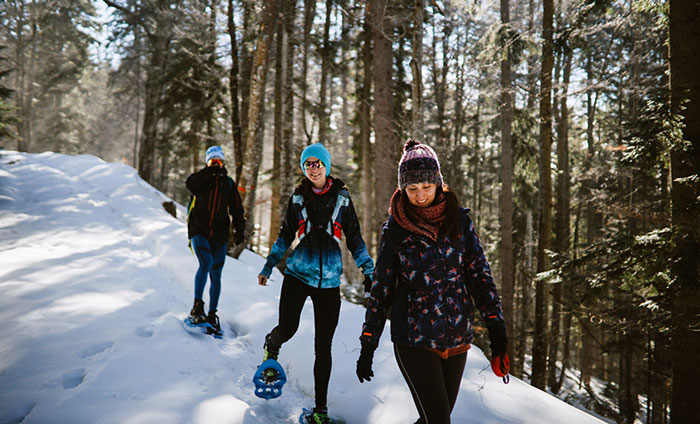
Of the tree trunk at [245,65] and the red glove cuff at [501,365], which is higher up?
the tree trunk at [245,65]

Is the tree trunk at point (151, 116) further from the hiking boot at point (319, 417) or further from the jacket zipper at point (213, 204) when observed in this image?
the hiking boot at point (319, 417)

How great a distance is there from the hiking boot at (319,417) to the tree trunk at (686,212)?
4.78m

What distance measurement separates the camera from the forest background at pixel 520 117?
5.44 m

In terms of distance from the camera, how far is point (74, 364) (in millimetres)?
3490

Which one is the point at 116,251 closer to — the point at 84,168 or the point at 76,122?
the point at 84,168

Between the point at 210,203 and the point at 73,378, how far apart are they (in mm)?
2333

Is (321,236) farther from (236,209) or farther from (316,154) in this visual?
(236,209)

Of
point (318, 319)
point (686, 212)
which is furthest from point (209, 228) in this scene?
point (686, 212)

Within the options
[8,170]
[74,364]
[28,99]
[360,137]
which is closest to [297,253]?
[74,364]

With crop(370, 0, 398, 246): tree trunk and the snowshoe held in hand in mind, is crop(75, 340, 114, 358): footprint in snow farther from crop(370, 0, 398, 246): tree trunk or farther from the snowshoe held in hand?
crop(370, 0, 398, 246): tree trunk

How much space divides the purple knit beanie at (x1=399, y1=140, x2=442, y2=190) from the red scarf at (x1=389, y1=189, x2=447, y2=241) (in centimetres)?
15

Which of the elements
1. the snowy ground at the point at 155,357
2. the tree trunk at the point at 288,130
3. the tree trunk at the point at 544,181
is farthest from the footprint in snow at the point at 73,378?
the tree trunk at the point at 544,181

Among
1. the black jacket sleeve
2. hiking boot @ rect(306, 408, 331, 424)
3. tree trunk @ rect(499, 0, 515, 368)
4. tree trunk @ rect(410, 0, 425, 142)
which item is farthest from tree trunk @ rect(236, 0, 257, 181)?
hiking boot @ rect(306, 408, 331, 424)

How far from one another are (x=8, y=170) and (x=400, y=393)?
56.3ft
